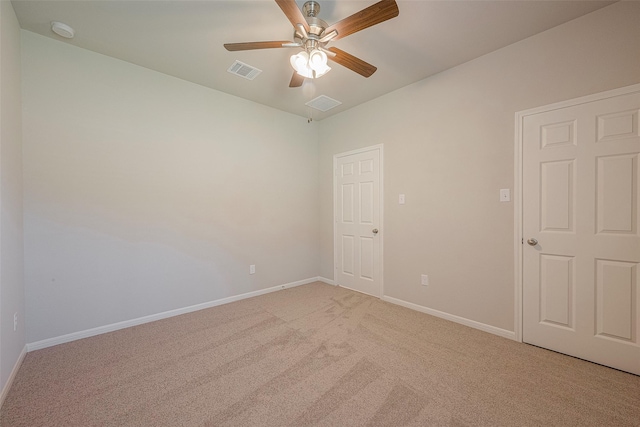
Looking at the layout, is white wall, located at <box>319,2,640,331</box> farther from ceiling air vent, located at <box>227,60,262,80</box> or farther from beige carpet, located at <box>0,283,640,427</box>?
ceiling air vent, located at <box>227,60,262,80</box>

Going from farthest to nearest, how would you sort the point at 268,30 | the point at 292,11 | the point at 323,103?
the point at 323,103 → the point at 268,30 → the point at 292,11

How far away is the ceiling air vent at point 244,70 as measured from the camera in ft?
9.13

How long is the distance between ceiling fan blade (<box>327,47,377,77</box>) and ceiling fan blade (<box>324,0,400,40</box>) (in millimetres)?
142

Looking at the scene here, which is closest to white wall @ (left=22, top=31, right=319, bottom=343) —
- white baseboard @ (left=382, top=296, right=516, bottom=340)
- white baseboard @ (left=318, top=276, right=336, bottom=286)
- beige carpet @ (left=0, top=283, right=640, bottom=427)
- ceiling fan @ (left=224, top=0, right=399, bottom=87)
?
beige carpet @ (left=0, top=283, right=640, bottom=427)

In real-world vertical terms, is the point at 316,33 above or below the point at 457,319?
above

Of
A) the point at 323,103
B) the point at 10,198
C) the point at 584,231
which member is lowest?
the point at 584,231

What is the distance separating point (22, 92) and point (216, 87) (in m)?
1.74

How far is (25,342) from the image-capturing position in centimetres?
222

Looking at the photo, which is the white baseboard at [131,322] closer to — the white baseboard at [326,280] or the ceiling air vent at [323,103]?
the white baseboard at [326,280]

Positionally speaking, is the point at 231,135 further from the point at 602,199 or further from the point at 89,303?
the point at 602,199

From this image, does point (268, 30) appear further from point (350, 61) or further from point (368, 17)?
point (368, 17)

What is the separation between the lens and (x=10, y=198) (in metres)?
1.93

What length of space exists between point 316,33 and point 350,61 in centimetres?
36

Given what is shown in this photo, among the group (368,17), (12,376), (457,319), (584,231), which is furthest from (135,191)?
(584,231)
